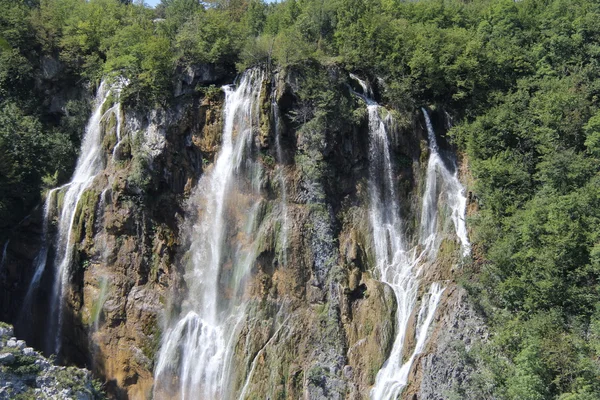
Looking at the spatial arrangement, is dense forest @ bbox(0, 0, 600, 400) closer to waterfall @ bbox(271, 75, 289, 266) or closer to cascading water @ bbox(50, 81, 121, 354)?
cascading water @ bbox(50, 81, 121, 354)

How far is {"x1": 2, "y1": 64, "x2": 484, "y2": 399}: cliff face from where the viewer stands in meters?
24.1

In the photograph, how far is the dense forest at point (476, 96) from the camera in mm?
20641

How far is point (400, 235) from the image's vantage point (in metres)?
26.3

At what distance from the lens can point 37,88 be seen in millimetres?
32750

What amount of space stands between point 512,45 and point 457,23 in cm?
499

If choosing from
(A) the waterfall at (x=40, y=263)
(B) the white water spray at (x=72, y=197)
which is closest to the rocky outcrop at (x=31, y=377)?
(B) the white water spray at (x=72, y=197)

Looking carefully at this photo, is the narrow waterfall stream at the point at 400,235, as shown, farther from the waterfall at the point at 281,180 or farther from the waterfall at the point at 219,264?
the waterfall at the point at 219,264

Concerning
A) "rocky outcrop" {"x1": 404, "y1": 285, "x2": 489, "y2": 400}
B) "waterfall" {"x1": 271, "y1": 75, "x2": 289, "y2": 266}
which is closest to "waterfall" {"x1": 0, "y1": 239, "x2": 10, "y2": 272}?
"waterfall" {"x1": 271, "y1": 75, "x2": 289, "y2": 266}

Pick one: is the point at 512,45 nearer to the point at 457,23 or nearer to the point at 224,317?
the point at 457,23

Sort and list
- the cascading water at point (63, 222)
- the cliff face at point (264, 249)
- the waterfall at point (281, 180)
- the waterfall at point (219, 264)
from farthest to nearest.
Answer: the cascading water at point (63, 222), the waterfall at point (281, 180), the waterfall at point (219, 264), the cliff face at point (264, 249)

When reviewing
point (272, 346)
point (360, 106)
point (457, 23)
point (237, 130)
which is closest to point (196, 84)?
point (237, 130)

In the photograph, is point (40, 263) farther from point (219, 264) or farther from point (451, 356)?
point (451, 356)

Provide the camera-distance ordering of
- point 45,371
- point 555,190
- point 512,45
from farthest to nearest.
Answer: point 512,45
point 555,190
point 45,371

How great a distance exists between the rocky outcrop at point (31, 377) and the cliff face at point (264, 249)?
17.3ft
